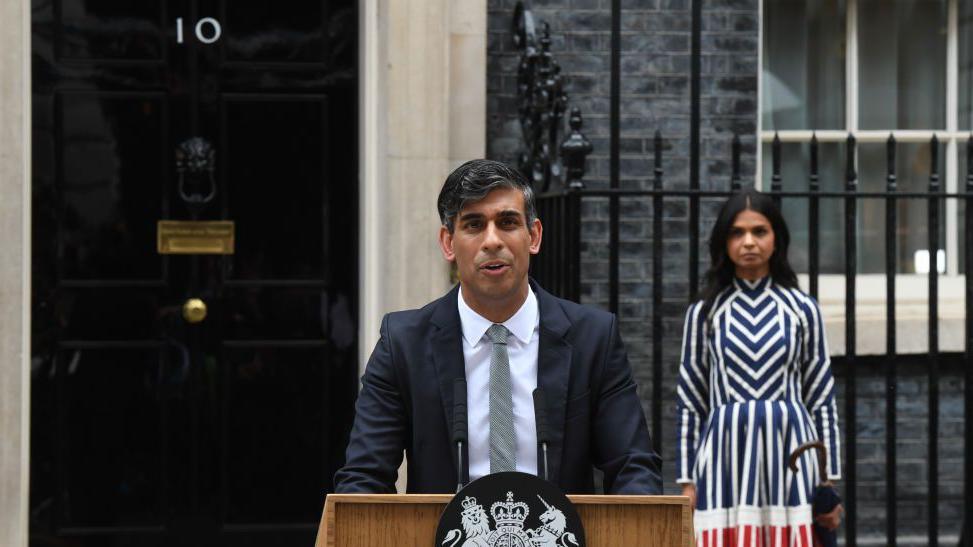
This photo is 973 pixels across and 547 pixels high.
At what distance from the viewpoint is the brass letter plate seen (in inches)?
273

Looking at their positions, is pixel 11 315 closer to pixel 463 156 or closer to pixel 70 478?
pixel 70 478

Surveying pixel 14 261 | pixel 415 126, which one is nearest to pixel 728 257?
pixel 415 126

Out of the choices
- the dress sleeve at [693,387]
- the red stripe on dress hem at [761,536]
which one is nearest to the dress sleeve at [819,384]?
the red stripe on dress hem at [761,536]

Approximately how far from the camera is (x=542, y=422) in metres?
3.07

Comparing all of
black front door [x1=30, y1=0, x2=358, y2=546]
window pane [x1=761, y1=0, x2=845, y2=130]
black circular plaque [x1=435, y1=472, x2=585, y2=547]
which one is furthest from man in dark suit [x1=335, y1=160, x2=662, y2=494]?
window pane [x1=761, y1=0, x2=845, y2=130]

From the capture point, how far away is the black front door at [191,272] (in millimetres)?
6891

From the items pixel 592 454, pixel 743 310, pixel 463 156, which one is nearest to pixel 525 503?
pixel 592 454

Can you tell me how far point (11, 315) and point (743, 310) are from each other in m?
3.17

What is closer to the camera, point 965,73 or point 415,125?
point 415,125

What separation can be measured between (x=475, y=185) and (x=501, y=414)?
1.52 feet

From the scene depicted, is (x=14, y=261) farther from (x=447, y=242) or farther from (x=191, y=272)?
(x=447, y=242)

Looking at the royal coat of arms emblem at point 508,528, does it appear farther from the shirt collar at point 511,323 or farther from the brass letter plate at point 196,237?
the brass letter plate at point 196,237

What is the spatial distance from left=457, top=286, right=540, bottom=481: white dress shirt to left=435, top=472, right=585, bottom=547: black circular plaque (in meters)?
0.32

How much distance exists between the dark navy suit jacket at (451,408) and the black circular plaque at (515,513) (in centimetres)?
33
